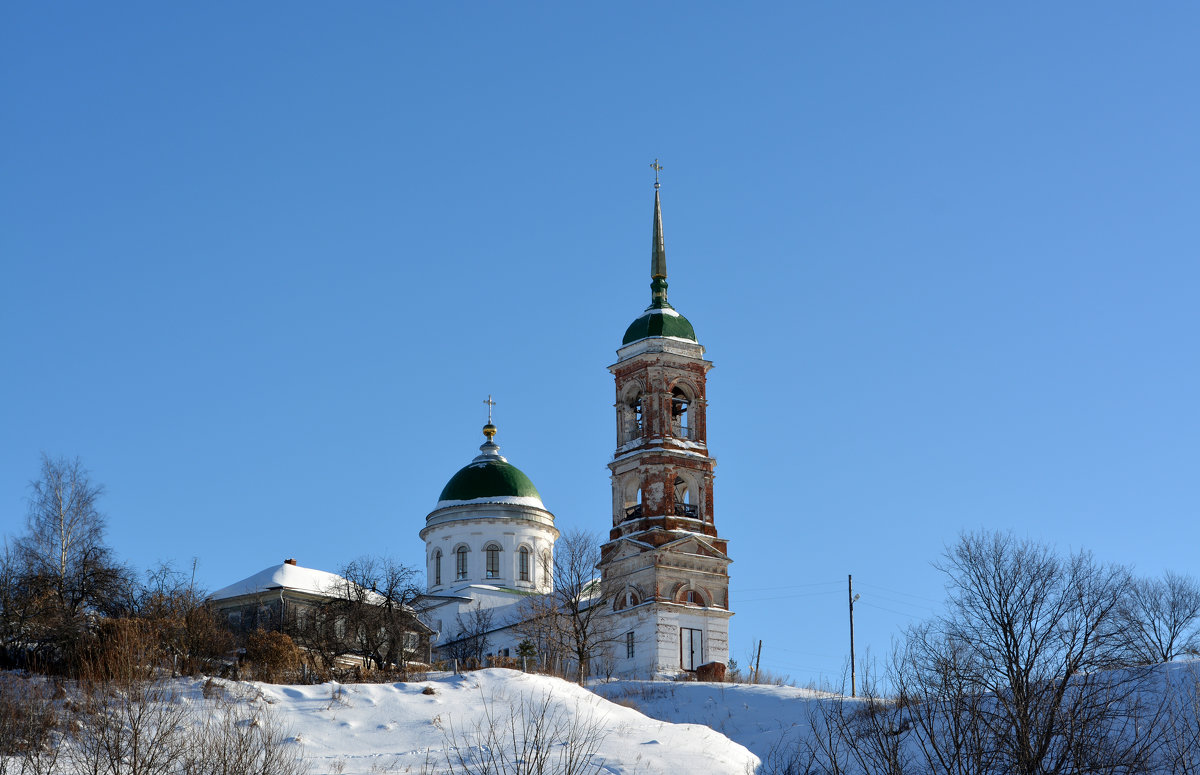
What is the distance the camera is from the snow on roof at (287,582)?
59938 millimetres

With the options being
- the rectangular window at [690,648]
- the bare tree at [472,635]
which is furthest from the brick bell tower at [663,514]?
the bare tree at [472,635]

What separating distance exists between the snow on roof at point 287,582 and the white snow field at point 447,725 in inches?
852

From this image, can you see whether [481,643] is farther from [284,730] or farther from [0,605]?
[284,730]

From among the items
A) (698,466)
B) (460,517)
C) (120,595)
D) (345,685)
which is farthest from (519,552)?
(345,685)

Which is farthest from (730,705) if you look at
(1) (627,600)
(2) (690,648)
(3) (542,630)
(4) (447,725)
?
(1) (627,600)

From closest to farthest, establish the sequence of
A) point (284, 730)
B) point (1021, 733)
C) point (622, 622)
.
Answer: point (1021, 733), point (284, 730), point (622, 622)

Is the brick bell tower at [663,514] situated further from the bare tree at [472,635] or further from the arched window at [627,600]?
the bare tree at [472,635]

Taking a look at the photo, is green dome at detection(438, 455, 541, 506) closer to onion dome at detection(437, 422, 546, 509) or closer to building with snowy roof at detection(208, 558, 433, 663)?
onion dome at detection(437, 422, 546, 509)

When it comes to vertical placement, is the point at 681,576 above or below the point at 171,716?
above

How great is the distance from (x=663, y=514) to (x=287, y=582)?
14825 millimetres

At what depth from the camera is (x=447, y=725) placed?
1394 inches

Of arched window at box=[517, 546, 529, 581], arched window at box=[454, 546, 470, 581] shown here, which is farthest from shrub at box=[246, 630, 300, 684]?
arched window at box=[517, 546, 529, 581]

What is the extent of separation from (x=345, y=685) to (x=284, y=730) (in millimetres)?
3914

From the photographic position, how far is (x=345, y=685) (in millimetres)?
37969
